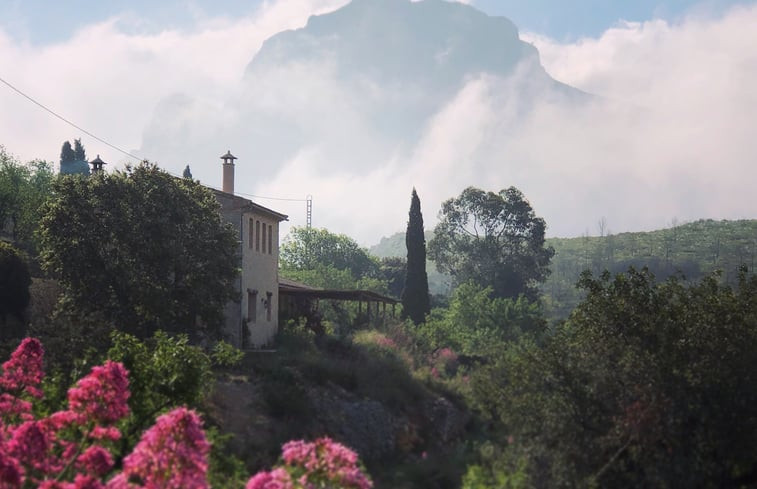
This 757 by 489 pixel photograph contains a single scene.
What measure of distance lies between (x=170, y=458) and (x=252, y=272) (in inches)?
1219

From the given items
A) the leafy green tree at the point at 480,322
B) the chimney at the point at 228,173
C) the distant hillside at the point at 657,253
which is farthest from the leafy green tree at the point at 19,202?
the distant hillside at the point at 657,253

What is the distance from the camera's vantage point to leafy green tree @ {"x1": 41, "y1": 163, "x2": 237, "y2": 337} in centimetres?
2911

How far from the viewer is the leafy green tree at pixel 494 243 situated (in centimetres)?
7838

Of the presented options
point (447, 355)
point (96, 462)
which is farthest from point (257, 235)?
point (96, 462)

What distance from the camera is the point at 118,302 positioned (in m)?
29.4

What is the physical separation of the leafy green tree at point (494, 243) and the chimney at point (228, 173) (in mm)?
38494

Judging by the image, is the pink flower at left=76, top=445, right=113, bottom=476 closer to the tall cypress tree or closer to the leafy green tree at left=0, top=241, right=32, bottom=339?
the leafy green tree at left=0, top=241, right=32, bottom=339

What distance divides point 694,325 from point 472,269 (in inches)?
2465

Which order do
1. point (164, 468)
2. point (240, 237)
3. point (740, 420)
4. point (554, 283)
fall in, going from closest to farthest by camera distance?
point (164, 468)
point (740, 420)
point (240, 237)
point (554, 283)

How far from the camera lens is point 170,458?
7168 millimetres

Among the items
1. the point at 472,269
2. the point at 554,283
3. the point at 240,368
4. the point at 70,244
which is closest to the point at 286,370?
the point at 240,368

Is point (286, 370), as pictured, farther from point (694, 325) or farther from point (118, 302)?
point (694, 325)

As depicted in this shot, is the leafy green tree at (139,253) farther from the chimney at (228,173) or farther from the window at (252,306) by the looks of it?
the chimney at (228,173)

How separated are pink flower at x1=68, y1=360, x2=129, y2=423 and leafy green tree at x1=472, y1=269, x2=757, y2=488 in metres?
8.76
